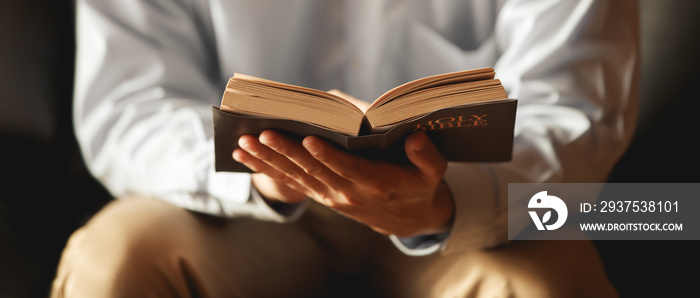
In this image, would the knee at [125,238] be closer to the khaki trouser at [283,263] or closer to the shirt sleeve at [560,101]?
the khaki trouser at [283,263]

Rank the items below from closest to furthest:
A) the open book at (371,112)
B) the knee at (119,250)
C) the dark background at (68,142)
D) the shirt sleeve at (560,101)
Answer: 1. the open book at (371,112)
2. the knee at (119,250)
3. the shirt sleeve at (560,101)
4. the dark background at (68,142)

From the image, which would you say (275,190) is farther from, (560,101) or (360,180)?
(560,101)

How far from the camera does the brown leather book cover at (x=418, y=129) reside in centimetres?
60

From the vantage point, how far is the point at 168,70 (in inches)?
39.3

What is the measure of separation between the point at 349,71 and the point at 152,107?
0.37m

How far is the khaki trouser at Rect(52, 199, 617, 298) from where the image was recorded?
0.73m

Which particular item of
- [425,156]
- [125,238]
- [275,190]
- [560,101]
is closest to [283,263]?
[275,190]

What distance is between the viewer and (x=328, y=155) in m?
0.62

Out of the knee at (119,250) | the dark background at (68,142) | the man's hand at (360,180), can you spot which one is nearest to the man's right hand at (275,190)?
the man's hand at (360,180)

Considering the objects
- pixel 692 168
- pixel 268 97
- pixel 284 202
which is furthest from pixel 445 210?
pixel 692 168

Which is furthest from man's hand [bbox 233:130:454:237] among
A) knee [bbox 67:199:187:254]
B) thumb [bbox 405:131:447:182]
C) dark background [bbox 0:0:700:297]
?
dark background [bbox 0:0:700:297]

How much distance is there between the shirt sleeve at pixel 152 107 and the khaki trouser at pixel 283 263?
58 mm

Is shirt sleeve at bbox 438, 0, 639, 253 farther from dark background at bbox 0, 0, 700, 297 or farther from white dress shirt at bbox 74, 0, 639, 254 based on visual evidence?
dark background at bbox 0, 0, 700, 297

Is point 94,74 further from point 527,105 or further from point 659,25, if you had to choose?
point 659,25
